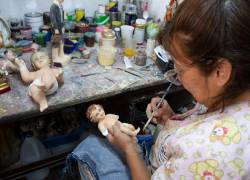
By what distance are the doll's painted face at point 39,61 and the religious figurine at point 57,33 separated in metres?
0.16

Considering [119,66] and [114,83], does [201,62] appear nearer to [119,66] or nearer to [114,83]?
[114,83]

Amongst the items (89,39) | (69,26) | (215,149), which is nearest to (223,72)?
(215,149)

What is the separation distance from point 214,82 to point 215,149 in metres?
0.17

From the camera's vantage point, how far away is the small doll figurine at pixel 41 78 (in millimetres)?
1100

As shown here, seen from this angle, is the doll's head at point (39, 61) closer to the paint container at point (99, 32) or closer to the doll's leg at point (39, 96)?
the doll's leg at point (39, 96)

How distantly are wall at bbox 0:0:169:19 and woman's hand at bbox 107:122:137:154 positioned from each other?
1.00 m

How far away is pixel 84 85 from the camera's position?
127 cm

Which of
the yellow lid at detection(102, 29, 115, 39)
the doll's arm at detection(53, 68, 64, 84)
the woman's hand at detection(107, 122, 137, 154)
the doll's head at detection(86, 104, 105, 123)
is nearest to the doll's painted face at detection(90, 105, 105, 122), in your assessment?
the doll's head at detection(86, 104, 105, 123)

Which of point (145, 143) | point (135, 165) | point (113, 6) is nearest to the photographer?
point (135, 165)

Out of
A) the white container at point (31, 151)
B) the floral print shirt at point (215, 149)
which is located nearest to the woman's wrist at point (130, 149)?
the floral print shirt at point (215, 149)

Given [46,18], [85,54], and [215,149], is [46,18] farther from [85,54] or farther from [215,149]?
[215,149]

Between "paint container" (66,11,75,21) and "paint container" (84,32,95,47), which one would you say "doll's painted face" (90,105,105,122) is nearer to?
"paint container" (84,32,95,47)

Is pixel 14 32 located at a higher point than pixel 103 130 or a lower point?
higher

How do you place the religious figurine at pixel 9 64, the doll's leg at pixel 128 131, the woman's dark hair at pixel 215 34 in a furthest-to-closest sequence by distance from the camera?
the religious figurine at pixel 9 64
the doll's leg at pixel 128 131
the woman's dark hair at pixel 215 34
